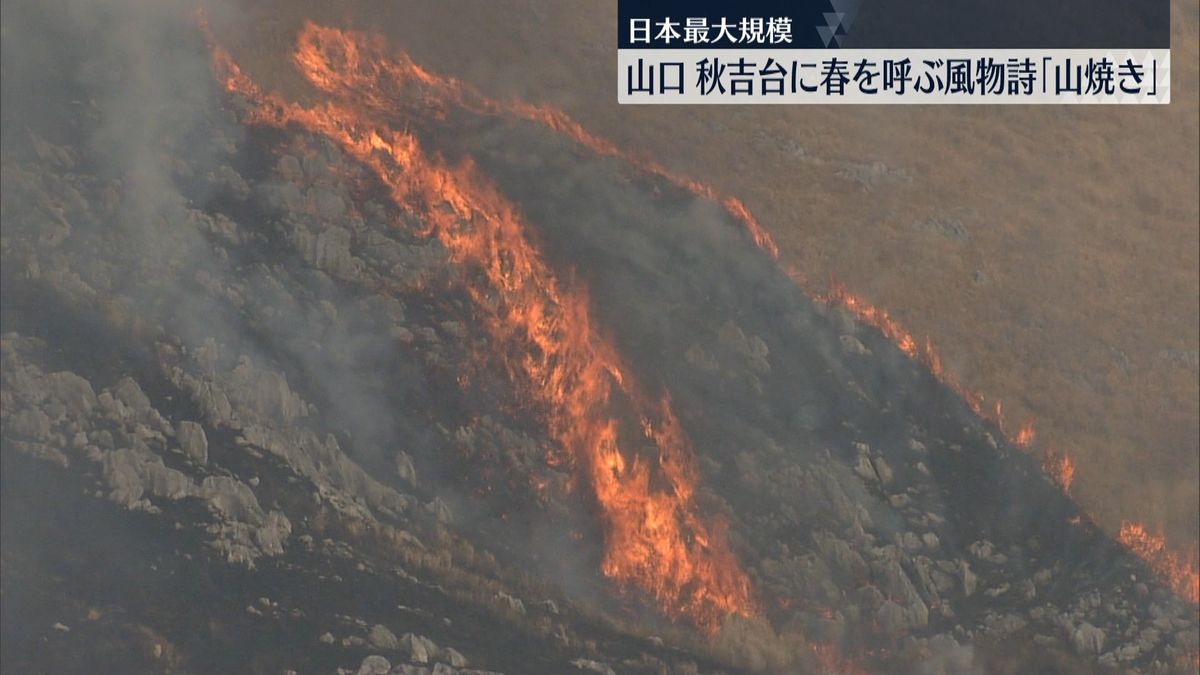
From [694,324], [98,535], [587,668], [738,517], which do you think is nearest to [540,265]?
[694,324]

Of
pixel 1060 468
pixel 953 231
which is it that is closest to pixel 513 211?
pixel 953 231

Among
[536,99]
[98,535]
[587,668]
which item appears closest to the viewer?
[98,535]

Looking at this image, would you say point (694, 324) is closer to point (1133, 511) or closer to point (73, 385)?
point (1133, 511)

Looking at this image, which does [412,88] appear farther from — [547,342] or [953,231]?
[953,231]

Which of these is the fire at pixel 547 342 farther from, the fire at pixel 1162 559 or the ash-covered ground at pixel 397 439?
the fire at pixel 1162 559

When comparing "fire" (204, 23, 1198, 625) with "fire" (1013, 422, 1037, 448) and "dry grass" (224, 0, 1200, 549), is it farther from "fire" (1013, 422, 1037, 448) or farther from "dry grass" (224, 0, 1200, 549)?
"dry grass" (224, 0, 1200, 549)

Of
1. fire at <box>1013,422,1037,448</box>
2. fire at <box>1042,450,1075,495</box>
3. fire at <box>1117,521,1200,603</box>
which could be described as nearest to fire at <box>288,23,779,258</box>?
fire at <box>1013,422,1037,448</box>

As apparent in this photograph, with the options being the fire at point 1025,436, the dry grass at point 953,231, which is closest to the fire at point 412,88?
the dry grass at point 953,231
